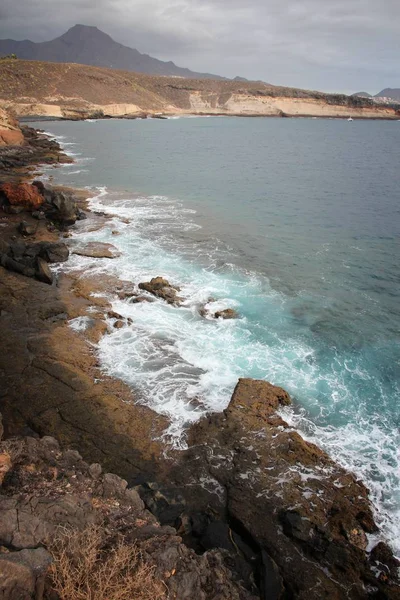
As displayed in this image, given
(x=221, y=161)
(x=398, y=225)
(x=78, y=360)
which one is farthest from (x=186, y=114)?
(x=78, y=360)

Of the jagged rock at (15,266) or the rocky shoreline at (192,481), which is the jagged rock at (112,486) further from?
the jagged rock at (15,266)

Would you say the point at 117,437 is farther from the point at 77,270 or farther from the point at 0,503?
the point at 77,270

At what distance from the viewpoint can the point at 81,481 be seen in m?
8.25

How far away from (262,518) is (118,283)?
1428cm

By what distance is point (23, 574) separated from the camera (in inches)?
214

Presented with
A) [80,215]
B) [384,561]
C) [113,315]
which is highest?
[80,215]

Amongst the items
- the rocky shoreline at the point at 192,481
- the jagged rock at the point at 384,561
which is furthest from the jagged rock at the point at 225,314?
the jagged rock at the point at 384,561

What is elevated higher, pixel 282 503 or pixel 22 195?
pixel 22 195

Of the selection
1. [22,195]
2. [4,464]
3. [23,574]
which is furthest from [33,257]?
[23,574]

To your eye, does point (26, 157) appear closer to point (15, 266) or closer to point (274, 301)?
point (15, 266)

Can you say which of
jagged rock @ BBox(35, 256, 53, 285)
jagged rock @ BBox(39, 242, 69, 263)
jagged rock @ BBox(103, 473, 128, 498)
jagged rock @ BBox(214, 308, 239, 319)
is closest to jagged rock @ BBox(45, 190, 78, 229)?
jagged rock @ BBox(39, 242, 69, 263)

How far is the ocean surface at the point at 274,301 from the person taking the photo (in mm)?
12656

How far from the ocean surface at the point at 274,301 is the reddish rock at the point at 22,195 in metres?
5.82

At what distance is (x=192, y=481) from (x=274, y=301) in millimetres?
11598
